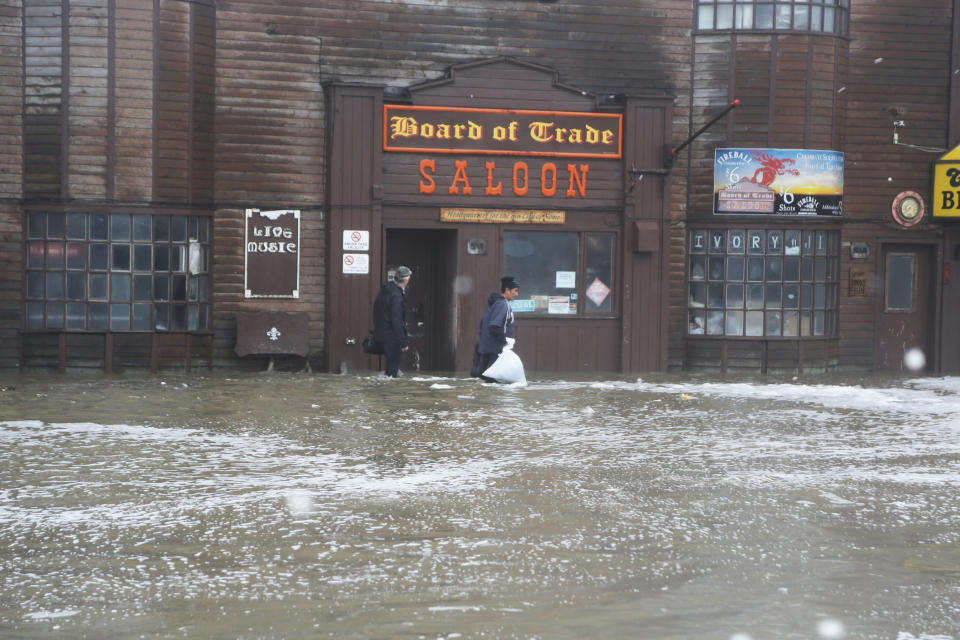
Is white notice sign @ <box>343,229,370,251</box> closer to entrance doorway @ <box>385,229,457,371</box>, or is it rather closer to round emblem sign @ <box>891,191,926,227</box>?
entrance doorway @ <box>385,229,457,371</box>

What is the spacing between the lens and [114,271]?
17172 mm

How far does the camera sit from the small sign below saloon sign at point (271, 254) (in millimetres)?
17547

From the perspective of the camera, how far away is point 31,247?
55.7 feet

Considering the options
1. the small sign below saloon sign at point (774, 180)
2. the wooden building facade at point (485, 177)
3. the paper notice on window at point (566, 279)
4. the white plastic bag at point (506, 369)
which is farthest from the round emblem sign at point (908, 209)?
the white plastic bag at point (506, 369)

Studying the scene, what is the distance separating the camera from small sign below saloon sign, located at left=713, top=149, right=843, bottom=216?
61.5 ft

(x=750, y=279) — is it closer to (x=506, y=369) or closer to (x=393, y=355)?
(x=506, y=369)

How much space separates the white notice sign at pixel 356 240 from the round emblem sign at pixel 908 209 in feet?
28.9

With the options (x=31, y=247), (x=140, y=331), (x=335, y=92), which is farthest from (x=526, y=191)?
(x=31, y=247)

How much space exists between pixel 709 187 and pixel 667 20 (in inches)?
109

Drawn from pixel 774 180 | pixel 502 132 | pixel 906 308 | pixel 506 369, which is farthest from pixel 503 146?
pixel 906 308

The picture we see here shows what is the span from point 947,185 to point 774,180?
9.80ft

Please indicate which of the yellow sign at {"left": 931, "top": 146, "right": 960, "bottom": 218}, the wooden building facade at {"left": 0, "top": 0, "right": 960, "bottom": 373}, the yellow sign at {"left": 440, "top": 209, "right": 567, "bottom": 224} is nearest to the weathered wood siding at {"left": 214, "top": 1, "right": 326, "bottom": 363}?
the wooden building facade at {"left": 0, "top": 0, "right": 960, "bottom": 373}

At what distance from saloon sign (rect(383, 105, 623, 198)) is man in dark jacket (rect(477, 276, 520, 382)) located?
2.99 meters

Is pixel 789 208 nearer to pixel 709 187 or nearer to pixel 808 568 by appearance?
pixel 709 187
